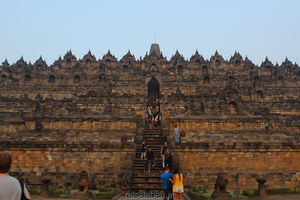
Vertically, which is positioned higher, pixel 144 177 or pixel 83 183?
pixel 83 183

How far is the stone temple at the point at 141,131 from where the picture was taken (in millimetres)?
16312

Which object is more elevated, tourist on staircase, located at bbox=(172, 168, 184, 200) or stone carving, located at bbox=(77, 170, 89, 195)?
tourist on staircase, located at bbox=(172, 168, 184, 200)

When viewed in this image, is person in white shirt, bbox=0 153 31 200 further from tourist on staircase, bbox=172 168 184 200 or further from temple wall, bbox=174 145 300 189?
temple wall, bbox=174 145 300 189

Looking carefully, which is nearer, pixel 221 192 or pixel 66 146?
pixel 221 192

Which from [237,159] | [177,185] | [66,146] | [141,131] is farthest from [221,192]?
[66,146]

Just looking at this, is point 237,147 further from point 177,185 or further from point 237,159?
point 177,185

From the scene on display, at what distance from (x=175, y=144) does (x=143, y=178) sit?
14.5 feet

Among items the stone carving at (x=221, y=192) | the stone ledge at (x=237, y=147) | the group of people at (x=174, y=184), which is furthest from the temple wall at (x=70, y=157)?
the group of people at (x=174, y=184)

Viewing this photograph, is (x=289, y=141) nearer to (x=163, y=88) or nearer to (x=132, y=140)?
(x=132, y=140)

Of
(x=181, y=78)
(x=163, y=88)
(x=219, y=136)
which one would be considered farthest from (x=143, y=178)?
(x=181, y=78)

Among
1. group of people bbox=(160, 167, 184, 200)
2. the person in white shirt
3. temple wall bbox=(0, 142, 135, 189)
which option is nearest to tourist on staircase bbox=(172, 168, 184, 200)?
group of people bbox=(160, 167, 184, 200)

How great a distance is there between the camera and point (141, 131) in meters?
20.8

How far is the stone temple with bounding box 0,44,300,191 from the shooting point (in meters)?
16.3

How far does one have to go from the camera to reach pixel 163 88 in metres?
36.8
